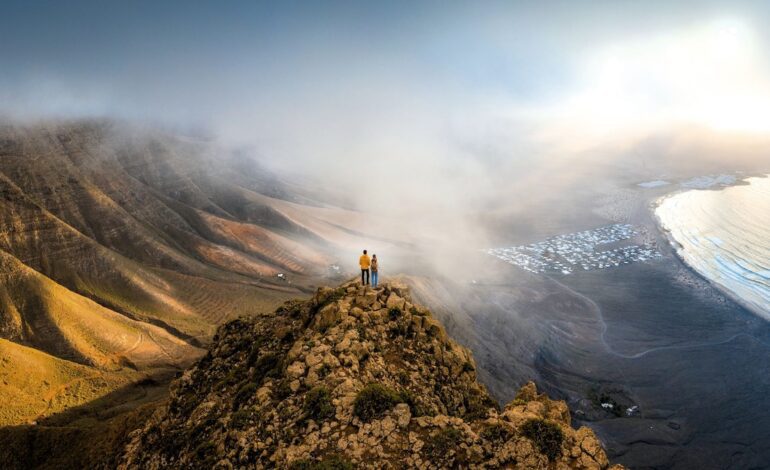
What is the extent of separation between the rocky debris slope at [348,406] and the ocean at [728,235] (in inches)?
2379

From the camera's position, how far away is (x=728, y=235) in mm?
86625

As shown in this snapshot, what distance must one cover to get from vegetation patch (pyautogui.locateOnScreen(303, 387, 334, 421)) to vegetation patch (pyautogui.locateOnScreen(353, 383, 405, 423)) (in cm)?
54

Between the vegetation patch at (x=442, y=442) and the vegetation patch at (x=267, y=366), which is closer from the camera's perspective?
the vegetation patch at (x=442, y=442)

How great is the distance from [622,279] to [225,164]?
81.1m

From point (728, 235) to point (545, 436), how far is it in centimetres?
9940

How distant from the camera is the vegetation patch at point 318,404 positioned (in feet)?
29.5

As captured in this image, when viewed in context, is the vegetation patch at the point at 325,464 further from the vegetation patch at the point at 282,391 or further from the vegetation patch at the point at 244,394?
the vegetation patch at the point at 244,394

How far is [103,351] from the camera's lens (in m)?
40.9

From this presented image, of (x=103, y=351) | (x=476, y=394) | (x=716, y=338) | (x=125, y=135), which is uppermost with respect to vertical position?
(x=125, y=135)

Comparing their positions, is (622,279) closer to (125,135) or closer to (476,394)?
(476,394)

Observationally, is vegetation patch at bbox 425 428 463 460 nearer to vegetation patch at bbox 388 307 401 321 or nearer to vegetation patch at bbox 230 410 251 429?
vegetation patch at bbox 230 410 251 429

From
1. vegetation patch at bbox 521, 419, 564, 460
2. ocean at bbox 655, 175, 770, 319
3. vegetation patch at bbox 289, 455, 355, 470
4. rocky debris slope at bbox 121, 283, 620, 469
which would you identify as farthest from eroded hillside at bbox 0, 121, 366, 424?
ocean at bbox 655, 175, 770, 319

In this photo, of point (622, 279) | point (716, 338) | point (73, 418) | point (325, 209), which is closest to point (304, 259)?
point (325, 209)

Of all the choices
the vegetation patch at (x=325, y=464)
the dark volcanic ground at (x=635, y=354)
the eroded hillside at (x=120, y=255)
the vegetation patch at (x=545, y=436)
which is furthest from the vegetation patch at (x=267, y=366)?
the dark volcanic ground at (x=635, y=354)
